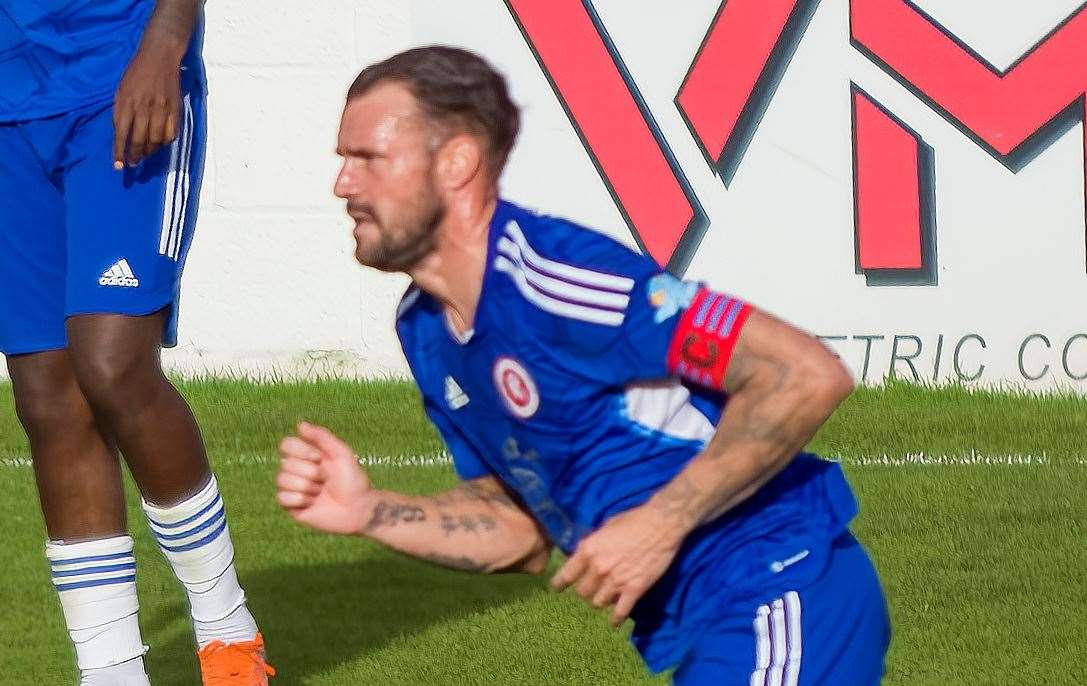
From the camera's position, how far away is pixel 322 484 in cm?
299

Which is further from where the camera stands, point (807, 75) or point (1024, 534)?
point (807, 75)

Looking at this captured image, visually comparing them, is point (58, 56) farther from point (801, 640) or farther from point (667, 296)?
point (801, 640)

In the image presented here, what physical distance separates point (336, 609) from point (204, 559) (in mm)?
1153

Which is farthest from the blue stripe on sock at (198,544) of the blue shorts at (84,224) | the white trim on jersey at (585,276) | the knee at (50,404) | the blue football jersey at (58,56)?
the white trim on jersey at (585,276)

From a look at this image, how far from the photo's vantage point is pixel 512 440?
2.97m

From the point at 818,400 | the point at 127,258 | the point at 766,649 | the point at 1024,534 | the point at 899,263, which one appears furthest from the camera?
the point at 899,263

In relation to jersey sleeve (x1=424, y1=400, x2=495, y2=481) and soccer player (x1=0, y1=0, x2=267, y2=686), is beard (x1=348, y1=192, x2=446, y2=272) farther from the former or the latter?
soccer player (x1=0, y1=0, x2=267, y2=686)

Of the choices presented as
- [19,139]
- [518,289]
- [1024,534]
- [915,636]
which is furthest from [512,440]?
[1024,534]

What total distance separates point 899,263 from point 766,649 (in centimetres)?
561

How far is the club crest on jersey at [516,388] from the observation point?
9.37 ft

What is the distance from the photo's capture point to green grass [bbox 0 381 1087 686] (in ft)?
15.8

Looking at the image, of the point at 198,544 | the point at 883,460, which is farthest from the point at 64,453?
the point at 883,460

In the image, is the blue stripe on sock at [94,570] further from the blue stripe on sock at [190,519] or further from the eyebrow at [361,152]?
the eyebrow at [361,152]

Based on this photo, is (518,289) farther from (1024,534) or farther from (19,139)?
(1024,534)
